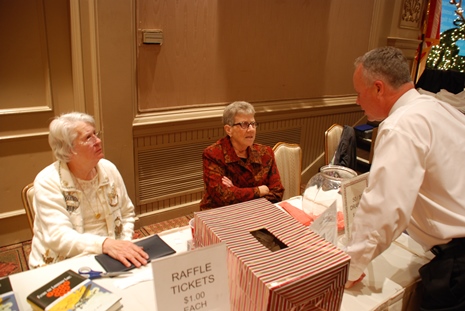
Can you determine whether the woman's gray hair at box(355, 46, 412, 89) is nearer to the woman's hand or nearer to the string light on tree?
the woman's hand

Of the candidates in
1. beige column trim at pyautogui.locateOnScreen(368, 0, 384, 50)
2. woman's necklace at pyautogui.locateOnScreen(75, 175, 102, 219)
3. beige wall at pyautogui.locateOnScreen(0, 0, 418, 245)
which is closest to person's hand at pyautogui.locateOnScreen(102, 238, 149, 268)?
woman's necklace at pyautogui.locateOnScreen(75, 175, 102, 219)

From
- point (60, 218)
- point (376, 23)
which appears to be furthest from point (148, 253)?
point (376, 23)

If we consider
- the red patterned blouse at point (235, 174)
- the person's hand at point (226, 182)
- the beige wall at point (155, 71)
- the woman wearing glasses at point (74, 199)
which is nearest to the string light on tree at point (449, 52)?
the beige wall at point (155, 71)

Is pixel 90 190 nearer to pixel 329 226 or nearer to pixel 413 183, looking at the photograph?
pixel 329 226

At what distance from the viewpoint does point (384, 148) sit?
1213 mm

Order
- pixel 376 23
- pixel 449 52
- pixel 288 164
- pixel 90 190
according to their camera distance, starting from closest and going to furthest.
→ pixel 90 190 < pixel 288 164 < pixel 376 23 < pixel 449 52

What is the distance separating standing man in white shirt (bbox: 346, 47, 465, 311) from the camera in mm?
1173

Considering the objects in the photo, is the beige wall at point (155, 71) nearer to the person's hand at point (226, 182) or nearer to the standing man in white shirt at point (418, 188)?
the person's hand at point (226, 182)

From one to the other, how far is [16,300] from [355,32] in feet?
14.0

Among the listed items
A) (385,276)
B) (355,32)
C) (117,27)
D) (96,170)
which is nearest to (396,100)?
(385,276)

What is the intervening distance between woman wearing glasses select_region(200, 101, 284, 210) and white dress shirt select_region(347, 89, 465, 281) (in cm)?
96

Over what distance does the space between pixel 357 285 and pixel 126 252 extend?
2.79ft

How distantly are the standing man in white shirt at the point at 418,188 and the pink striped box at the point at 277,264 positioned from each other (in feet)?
0.91

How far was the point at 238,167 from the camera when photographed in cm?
222
